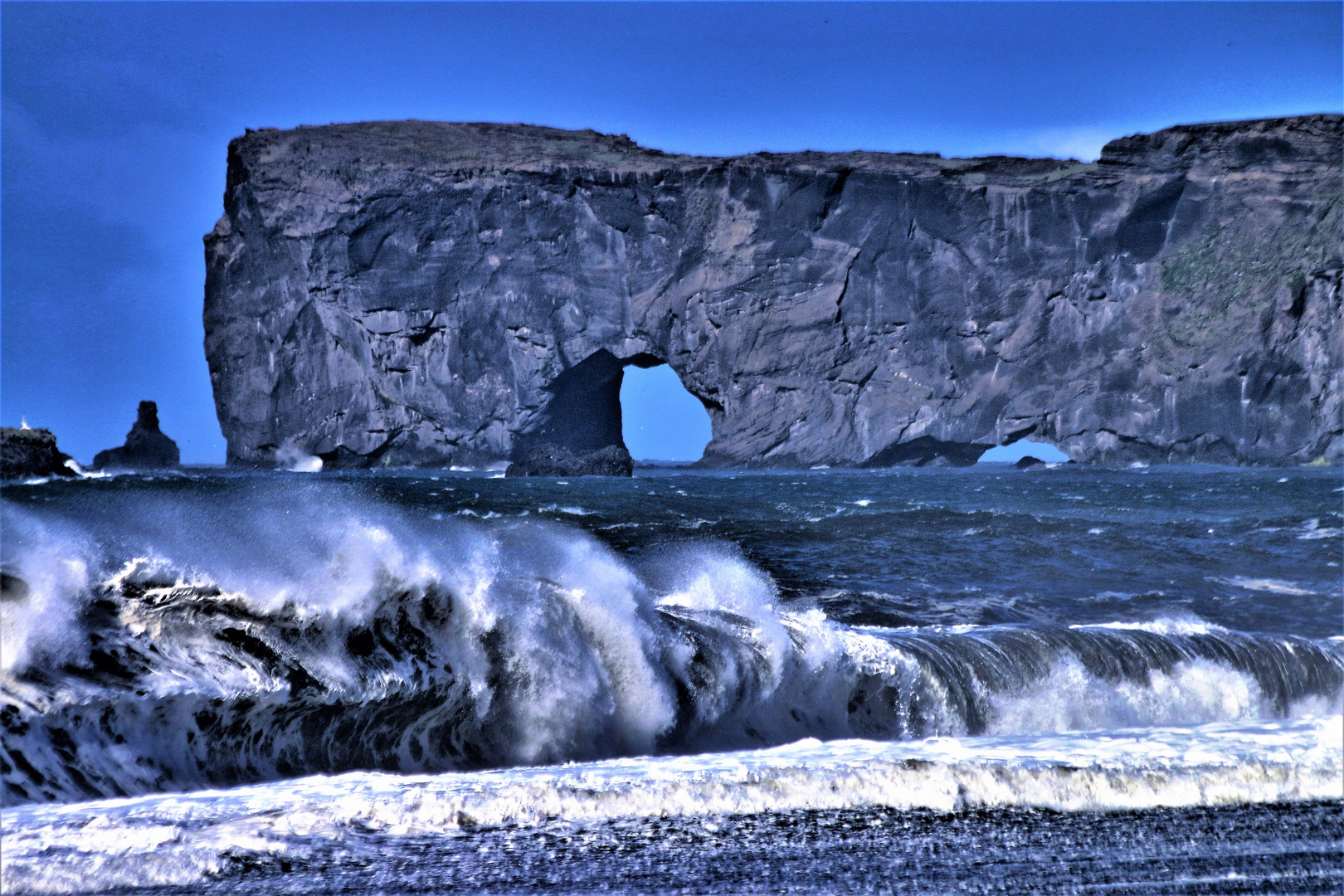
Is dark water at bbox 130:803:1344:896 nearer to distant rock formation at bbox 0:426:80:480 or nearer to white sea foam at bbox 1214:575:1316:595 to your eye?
white sea foam at bbox 1214:575:1316:595

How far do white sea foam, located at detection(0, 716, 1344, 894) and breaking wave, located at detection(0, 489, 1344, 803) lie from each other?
522 mm

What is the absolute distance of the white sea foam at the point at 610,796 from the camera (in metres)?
2.41

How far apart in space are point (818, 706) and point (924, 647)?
0.77 metres

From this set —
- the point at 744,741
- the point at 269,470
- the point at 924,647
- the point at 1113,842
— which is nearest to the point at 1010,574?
the point at 924,647

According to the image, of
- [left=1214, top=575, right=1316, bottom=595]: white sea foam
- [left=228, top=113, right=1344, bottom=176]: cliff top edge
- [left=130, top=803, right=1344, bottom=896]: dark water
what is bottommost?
[left=1214, top=575, right=1316, bottom=595]: white sea foam

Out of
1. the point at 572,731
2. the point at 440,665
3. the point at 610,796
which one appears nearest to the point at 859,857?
the point at 610,796

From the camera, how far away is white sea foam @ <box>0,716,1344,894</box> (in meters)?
2.41

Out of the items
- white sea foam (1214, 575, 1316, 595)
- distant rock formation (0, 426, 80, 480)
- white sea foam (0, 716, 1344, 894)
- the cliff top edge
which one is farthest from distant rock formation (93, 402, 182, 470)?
white sea foam (0, 716, 1344, 894)

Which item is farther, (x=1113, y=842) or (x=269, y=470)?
(x=269, y=470)

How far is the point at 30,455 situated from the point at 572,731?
35627mm

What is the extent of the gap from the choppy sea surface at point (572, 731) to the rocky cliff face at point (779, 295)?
4361 cm

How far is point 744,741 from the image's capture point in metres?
4.86

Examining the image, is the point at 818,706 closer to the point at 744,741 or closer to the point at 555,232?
the point at 744,741

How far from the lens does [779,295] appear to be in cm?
5100
